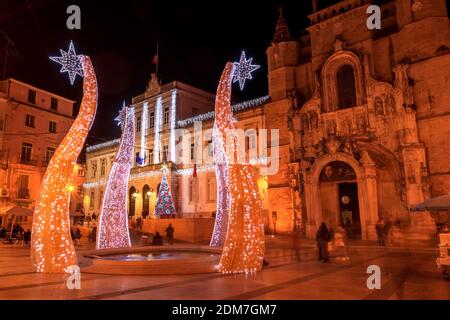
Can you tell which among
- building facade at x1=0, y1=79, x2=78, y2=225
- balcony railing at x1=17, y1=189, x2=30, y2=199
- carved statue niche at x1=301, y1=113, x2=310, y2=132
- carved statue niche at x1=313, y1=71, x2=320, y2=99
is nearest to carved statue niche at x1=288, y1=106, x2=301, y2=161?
carved statue niche at x1=301, y1=113, x2=310, y2=132

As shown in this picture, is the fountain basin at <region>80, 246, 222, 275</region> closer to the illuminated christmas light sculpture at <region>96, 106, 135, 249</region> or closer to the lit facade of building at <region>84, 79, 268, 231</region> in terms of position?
the illuminated christmas light sculpture at <region>96, 106, 135, 249</region>

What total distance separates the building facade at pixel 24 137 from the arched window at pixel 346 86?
28.9m

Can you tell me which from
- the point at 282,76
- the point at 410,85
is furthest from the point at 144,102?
the point at 410,85

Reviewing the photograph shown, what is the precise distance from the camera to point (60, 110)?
136ft

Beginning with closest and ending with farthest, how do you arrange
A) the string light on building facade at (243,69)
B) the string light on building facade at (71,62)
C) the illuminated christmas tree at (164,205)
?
the string light on building facade at (71,62) → the string light on building facade at (243,69) → the illuminated christmas tree at (164,205)

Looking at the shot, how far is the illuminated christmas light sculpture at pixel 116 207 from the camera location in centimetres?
1464

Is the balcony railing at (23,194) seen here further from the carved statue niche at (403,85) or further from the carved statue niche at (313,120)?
the carved statue niche at (403,85)

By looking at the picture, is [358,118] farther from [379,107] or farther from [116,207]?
[116,207]

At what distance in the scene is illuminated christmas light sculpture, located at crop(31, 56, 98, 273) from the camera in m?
10.8

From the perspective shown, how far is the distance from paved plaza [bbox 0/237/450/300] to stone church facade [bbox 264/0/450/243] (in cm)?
1156

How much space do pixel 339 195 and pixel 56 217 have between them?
21335 millimetres

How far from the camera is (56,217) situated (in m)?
11.0

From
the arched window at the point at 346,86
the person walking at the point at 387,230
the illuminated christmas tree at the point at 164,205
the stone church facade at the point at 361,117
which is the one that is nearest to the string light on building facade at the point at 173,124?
the illuminated christmas tree at the point at 164,205

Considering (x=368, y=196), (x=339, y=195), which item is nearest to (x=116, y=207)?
(x=368, y=196)
